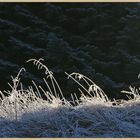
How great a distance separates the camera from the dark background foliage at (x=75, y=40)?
29.0 ft

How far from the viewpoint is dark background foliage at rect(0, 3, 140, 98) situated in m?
8.85

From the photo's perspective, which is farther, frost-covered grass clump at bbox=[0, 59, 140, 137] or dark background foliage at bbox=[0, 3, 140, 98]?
dark background foliage at bbox=[0, 3, 140, 98]

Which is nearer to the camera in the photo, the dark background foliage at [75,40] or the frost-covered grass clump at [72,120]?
the frost-covered grass clump at [72,120]

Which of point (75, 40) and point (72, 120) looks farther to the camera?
point (75, 40)

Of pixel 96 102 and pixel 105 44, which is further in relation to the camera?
pixel 105 44

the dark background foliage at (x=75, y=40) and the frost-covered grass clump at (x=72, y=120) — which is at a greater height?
the dark background foliage at (x=75, y=40)

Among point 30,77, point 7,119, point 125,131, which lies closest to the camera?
point 125,131

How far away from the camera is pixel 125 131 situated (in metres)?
4.33

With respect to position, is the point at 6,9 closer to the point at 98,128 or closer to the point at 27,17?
the point at 27,17

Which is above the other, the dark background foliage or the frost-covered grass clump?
the dark background foliage

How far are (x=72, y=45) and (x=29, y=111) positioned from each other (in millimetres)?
4452

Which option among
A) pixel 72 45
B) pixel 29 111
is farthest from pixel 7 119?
pixel 72 45

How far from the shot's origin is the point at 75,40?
9031 millimetres

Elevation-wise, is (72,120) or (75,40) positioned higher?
(75,40)
